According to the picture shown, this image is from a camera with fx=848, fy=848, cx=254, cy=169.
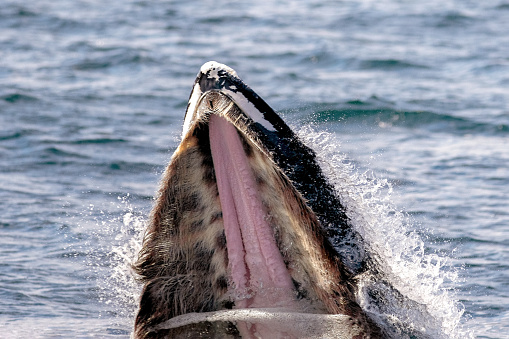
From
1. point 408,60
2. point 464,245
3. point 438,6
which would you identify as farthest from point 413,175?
point 438,6

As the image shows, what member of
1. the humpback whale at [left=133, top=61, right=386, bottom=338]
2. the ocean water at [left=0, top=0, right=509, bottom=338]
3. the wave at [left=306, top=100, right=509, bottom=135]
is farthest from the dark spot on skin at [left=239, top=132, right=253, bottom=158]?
the wave at [left=306, top=100, right=509, bottom=135]

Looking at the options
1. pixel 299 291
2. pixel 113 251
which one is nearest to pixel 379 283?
pixel 299 291

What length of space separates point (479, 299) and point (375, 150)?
3.57 meters

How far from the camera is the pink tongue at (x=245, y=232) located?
3.52 meters

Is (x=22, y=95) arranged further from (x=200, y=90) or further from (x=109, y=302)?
(x=200, y=90)

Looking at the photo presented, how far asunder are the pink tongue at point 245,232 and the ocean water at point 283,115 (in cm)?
37

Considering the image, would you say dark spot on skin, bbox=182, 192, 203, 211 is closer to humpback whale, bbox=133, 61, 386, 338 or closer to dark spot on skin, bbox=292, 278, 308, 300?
humpback whale, bbox=133, 61, 386, 338

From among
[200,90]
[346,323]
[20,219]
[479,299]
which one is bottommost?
[479,299]

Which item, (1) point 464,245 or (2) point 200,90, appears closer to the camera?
(2) point 200,90

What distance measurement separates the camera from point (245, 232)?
3625 millimetres

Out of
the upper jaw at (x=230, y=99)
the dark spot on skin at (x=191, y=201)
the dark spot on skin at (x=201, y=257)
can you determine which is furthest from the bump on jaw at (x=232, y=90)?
the dark spot on skin at (x=201, y=257)

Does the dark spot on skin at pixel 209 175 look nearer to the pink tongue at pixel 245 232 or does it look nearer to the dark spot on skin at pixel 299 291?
the pink tongue at pixel 245 232

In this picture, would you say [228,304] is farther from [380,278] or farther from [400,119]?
[400,119]

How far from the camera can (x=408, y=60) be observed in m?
13.3
